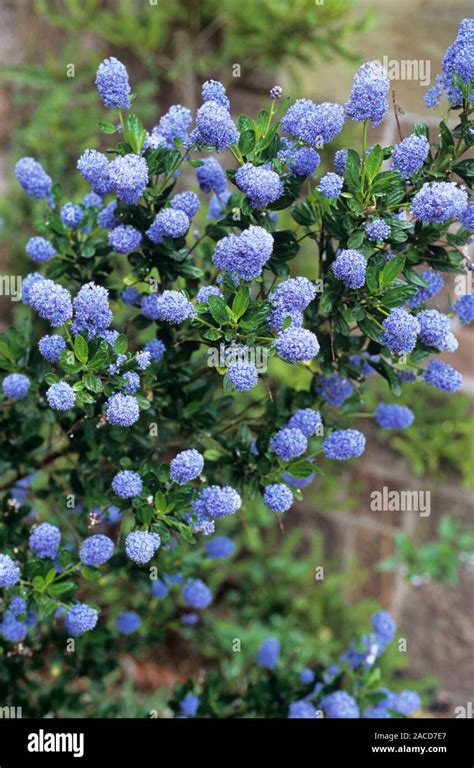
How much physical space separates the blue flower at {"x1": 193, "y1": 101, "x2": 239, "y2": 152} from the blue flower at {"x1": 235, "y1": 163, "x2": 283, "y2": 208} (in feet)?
0.20

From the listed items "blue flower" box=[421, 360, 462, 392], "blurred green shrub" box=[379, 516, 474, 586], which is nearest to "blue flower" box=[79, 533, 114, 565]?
"blue flower" box=[421, 360, 462, 392]

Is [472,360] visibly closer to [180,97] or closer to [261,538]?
[261,538]

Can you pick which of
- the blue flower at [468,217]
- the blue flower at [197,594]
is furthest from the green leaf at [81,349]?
the blue flower at [197,594]

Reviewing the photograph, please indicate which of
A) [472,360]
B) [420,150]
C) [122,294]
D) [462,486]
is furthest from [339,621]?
[420,150]

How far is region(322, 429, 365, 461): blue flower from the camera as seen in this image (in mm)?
1701

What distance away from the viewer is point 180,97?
11.6ft

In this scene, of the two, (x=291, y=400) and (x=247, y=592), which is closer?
(x=291, y=400)

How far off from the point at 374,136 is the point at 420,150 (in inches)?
76.5

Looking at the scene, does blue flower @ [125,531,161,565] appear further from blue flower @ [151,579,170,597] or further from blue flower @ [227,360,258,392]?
blue flower @ [151,579,170,597]

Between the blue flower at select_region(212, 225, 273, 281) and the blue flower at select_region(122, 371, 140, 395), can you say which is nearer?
the blue flower at select_region(212, 225, 273, 281)

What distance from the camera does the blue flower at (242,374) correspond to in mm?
1458

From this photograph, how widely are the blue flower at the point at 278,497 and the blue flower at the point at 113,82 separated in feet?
2.81

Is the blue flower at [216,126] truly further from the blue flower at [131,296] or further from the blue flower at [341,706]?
the blue flower at [341,706]

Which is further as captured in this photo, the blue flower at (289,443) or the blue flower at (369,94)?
the blue flower at (289,443)
